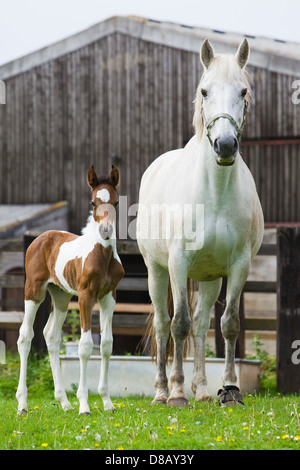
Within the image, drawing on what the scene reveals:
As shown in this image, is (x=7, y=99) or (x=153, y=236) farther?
(x=7, y=99)

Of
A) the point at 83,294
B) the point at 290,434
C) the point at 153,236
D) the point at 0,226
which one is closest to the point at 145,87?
the point at 0,226

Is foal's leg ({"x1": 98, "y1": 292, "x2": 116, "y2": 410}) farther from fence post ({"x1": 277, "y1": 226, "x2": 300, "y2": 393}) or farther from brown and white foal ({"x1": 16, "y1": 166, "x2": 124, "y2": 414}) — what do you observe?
fence post ({"x1": 277, "y1": 226, "x2": 300, "y2": 393})

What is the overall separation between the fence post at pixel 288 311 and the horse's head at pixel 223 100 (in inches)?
113

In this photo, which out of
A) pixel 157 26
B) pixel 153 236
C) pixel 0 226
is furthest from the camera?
pixel 157 26

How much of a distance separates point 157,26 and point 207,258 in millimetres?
11493

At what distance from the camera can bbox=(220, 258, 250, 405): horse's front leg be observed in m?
6.46

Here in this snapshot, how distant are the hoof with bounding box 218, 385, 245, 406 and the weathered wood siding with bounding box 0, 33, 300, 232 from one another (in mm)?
9843

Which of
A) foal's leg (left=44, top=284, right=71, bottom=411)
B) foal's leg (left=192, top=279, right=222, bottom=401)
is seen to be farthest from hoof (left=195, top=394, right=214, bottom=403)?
foal's leg (left=44, top=284, right=71, bottom=411)

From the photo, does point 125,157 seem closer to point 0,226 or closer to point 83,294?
point 0,226

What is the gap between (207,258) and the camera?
21.3 ft

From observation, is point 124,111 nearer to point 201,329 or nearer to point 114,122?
point 114,122

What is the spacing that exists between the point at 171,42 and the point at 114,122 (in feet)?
7.58

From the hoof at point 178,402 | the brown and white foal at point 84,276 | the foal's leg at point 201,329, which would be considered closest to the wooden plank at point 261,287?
the foal's leg at point 201,329

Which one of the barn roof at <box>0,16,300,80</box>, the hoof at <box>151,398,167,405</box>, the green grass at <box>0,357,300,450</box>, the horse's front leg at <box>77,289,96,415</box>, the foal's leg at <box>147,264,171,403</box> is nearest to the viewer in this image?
the green grass at <box>0,357,300,450</box>
